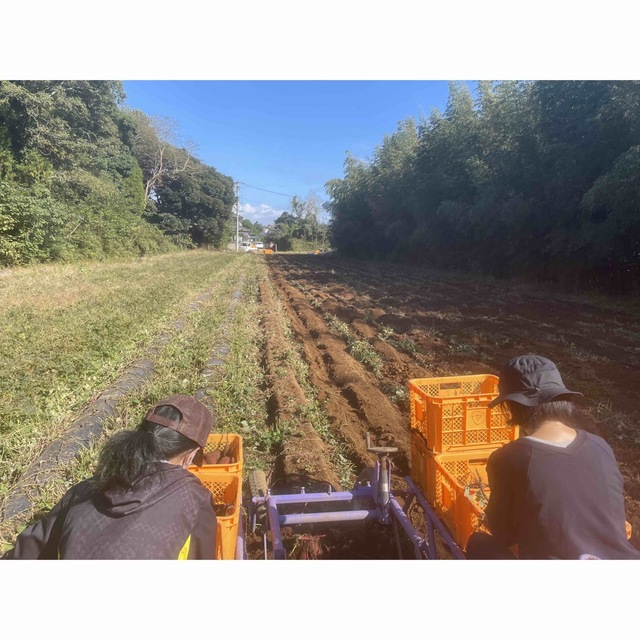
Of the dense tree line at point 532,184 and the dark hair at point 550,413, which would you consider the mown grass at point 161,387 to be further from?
the dense tree line at point 532,184

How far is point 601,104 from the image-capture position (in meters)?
12.1

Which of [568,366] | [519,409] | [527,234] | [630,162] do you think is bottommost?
[568,366]

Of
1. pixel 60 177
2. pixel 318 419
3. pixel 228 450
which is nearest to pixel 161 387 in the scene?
pixel 318 419

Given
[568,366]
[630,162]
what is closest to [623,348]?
[568,366]

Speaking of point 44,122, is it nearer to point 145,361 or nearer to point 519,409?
point 145,361

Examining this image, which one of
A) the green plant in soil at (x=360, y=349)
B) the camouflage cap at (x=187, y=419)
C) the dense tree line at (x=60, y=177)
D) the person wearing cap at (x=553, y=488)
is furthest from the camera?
the dense tree line at (x=60, y=177)

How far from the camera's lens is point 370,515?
285 cm

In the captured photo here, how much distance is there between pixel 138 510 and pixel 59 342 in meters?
6.03

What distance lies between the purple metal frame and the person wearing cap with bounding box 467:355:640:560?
22.2 inches

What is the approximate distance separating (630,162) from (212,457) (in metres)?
11.2

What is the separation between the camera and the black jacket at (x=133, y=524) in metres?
1.58

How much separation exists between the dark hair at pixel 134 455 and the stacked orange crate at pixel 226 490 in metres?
→ 0.43

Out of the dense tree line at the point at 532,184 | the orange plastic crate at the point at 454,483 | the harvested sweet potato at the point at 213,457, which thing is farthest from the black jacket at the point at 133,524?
the dense tree line at the point at 532,184

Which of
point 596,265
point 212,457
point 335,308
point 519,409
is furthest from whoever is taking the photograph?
point 596,265
